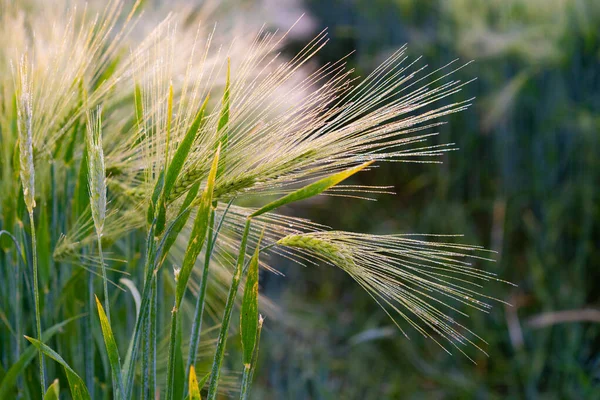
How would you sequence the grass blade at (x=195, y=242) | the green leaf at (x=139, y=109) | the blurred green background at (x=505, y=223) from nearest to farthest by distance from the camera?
the grass blade at (x=195, y=242) → the green leaf at (x=139, y=109) → the blurred green background at (x=505, y=223)

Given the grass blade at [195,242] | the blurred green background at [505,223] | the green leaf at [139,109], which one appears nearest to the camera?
the grass blade at [195,242]

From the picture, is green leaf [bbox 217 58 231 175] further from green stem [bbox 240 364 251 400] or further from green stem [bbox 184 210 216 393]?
green stem [bbox 240 364 251 400]

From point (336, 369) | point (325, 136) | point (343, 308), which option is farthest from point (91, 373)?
point (343, 308)

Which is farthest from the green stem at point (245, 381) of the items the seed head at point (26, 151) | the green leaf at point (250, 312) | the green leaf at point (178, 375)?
the seed head at point (26, 151)

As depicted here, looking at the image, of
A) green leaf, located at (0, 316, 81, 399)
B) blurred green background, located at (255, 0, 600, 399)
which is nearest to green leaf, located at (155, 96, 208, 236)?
green leaf, located at (0, 316, 81, 399)

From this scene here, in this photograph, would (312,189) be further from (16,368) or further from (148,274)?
(16,368)

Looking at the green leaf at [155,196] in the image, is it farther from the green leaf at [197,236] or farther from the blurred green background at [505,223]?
the blurred green background at [505,223]
